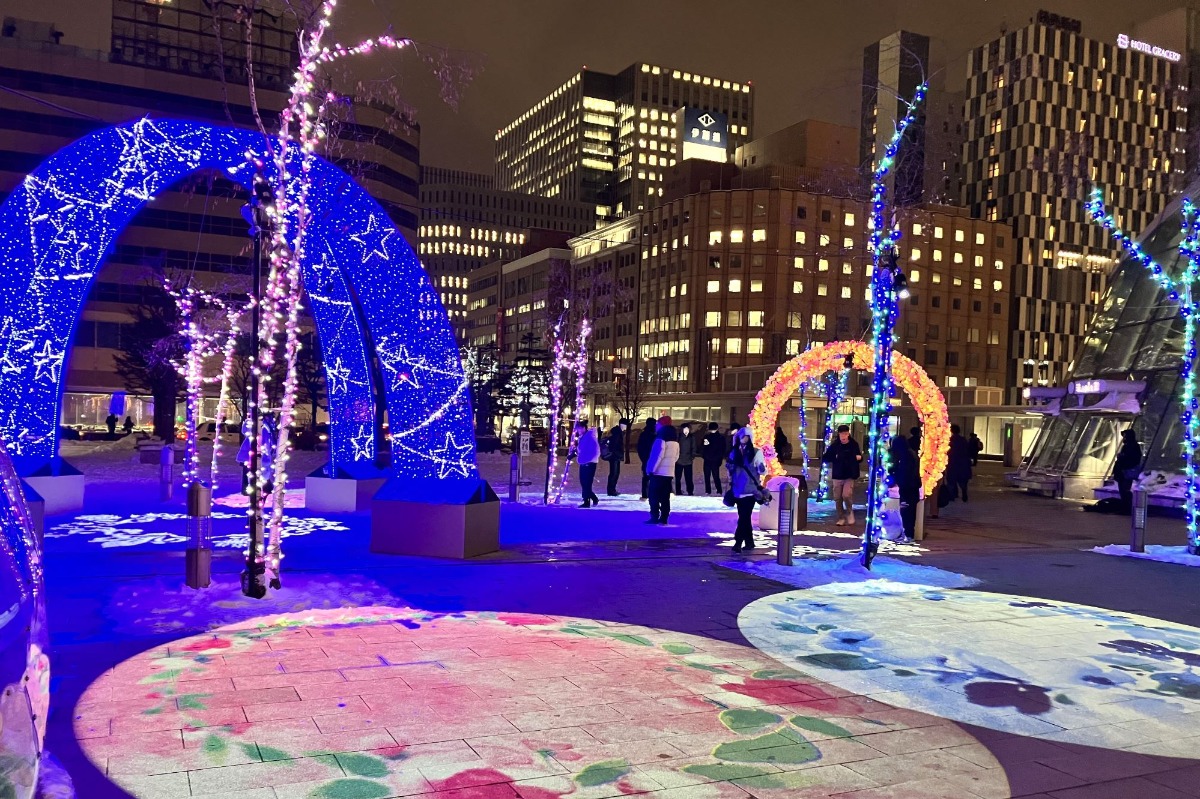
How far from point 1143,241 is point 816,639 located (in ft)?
87.8

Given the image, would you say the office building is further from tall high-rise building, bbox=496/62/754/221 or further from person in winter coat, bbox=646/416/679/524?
person in winter coat, bbox=646/416/679/524

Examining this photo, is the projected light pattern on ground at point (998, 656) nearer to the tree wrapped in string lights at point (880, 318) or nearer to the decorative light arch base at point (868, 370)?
the tree wrapped in string lights at point (880, 318)

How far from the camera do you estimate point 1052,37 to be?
9512 cm

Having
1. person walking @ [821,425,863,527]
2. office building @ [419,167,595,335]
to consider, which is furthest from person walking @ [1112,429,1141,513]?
office building @ [419,167,595,335]

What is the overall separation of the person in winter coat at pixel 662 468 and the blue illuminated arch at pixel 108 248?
3.95m

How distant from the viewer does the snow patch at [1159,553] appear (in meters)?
13.5

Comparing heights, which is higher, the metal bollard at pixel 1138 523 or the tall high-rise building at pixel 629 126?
the tall high-rise building at pixel 629 126

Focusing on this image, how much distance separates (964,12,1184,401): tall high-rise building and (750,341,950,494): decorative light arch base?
82.3 m

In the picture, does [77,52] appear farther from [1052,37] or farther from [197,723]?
[1052,37]

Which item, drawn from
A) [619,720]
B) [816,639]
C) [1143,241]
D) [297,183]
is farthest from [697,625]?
[1143,241]

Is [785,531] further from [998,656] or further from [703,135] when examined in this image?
[703,135]

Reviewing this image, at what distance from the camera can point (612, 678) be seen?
6395 mm

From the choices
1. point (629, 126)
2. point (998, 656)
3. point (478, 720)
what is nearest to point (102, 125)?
point (478, 720)

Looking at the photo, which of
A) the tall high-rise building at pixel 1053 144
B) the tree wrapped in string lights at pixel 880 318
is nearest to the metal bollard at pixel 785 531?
the tree wrapped in string lights at pixel 880 318
